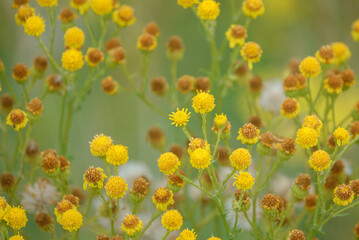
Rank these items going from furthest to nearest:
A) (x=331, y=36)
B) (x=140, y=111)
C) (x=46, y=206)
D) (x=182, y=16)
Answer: (x=182, y=16), (x=140, y=111), (x=331, y=36), (x=46, y=206)

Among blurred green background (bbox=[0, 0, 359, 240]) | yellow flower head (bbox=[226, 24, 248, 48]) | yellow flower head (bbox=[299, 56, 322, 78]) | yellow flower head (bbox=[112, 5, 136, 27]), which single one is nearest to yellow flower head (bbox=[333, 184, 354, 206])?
yellow flower head (bbox=[299, 56, 322, 78])

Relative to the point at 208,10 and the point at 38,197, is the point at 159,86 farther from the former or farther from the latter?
the point at 38,197

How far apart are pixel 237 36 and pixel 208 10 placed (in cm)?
8

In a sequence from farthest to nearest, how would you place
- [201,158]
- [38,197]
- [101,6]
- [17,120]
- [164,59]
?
[164,59]
[101,6]
[38,197]
[17,120]
[201,158]

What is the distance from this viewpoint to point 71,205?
826mm

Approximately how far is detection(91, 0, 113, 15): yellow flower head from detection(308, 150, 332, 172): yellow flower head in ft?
1.87

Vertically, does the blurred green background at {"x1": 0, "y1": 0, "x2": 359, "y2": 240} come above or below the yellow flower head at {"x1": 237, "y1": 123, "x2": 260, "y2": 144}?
above

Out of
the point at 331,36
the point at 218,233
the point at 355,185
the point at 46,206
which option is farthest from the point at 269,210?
the point at 331,36

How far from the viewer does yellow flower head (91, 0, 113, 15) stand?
1147mm

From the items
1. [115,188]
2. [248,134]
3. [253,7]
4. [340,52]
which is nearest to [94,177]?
[115,188]

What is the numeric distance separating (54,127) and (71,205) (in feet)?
2.67

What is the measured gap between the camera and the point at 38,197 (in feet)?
3.39

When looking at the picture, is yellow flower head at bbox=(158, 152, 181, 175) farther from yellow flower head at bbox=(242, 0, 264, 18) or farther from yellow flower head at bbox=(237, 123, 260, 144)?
yellow flower head at bbox=(242, 0, 264, 18)

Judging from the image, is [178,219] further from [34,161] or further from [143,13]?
[143,13]
